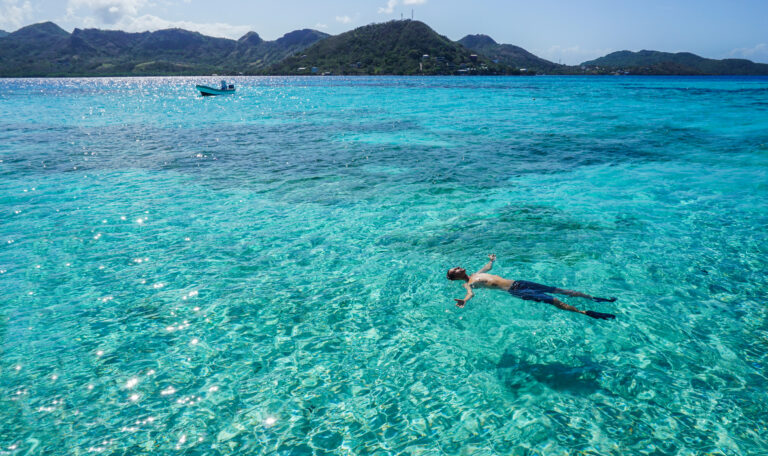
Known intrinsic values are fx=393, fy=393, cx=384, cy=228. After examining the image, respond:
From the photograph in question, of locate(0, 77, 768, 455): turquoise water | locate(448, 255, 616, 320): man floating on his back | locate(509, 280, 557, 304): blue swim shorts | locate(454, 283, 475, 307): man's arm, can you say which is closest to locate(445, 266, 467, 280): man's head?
locate(448, 255, 616, 320): man floating on his back

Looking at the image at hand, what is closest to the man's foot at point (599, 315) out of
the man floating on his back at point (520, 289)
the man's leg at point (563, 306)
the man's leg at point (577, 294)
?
the man floating on his back at point (520, 289)

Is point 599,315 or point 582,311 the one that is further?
point 582,311

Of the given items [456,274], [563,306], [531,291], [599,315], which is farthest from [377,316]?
[599,315]

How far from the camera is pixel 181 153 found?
83.3 ft

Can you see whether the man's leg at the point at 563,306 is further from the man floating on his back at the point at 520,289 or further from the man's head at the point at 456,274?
the man's head at the point at 456,274

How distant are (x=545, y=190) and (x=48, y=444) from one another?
17.2 m

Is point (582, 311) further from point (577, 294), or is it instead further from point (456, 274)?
point (456, 274)

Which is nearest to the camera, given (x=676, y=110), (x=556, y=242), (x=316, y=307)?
(x=316, y=307)

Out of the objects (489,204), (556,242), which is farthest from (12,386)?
(489,204)

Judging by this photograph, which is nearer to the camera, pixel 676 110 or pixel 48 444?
pixel 48 444

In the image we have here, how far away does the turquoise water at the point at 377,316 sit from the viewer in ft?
18.6

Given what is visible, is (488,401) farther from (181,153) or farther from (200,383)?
(181,153)

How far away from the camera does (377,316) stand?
8422 millimetres

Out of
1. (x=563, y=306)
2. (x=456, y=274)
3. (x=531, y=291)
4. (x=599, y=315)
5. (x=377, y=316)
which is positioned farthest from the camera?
Answer: (x=456, y=274)
